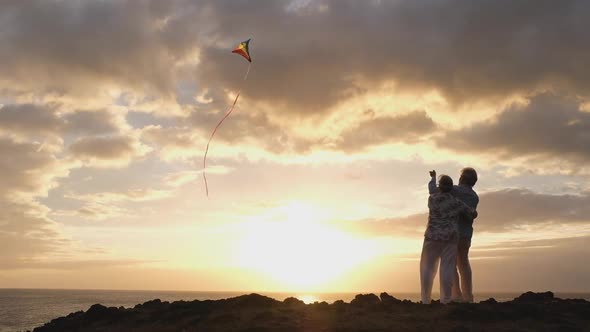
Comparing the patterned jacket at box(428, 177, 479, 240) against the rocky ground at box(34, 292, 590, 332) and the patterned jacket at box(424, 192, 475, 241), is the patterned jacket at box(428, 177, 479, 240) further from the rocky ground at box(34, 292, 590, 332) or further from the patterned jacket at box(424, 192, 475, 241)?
the rocky ground at box(34, 292, 590, 332)

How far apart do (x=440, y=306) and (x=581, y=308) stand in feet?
9.91

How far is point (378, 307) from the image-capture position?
37.5ft

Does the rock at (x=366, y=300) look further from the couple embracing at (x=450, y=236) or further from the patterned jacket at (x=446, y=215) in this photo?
the patterned jacket at (x=446, y=215)

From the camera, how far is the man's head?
42.6 ft

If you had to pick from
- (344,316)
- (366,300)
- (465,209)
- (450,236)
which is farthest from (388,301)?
(465,209)

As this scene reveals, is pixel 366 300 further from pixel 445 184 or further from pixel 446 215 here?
pixel 445 184

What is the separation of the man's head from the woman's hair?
665 mm

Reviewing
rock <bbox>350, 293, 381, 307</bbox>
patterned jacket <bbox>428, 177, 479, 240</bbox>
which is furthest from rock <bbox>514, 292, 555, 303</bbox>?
rock <bbox>350, 293, 381, 307</bbox>

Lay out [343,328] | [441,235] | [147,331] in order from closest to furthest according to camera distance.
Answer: [343,328] < [147,331] < [441,235]

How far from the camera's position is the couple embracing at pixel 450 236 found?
12.4 m

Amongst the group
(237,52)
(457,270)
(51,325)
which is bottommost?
(51,325)

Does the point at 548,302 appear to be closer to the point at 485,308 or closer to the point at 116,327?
the point at 485,308

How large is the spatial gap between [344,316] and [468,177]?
5.03 m

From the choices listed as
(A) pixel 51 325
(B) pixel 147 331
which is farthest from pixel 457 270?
(A) pixel 51 325
